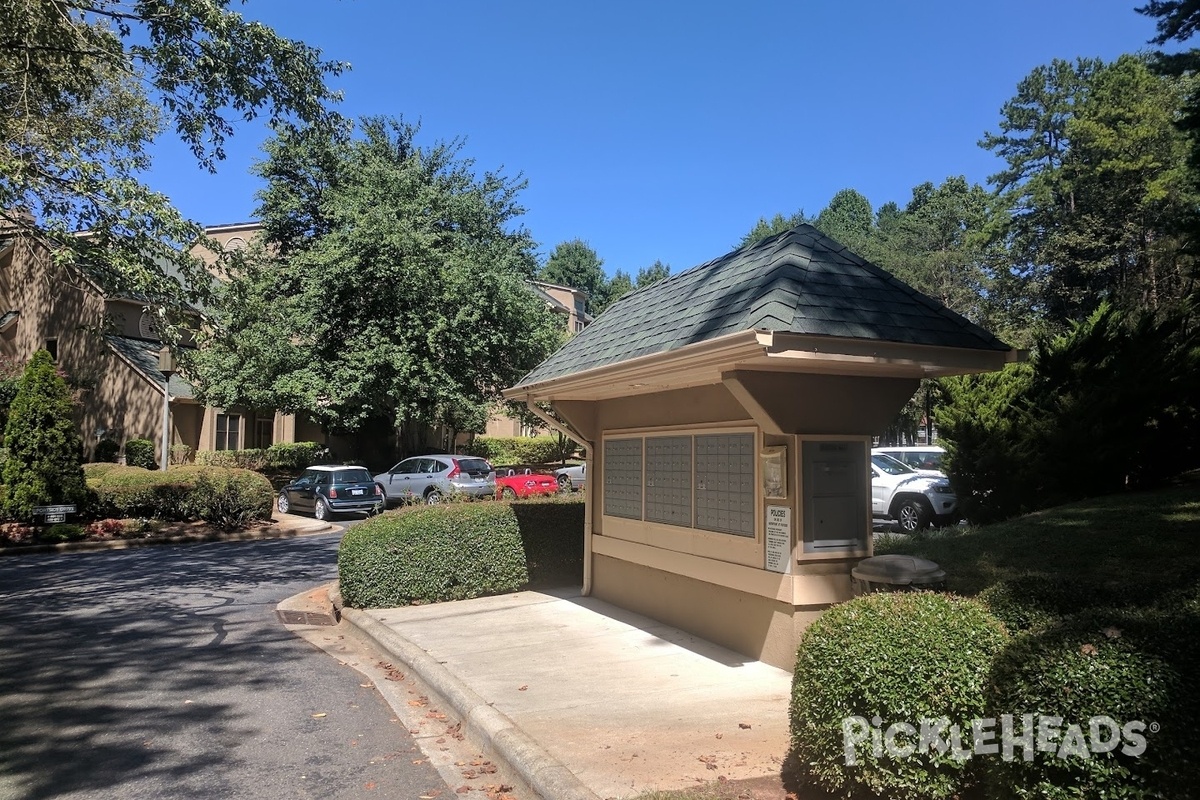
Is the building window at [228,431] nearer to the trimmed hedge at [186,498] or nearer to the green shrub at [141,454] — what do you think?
the green shrub at [141,454]

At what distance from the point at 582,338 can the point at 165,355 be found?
13.1 metres

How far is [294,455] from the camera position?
32.4m

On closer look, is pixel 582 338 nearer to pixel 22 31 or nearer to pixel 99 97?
pixel 22 31

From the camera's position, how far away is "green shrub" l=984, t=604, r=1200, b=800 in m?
2.57

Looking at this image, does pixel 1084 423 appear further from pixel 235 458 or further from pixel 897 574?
pixel 235 458

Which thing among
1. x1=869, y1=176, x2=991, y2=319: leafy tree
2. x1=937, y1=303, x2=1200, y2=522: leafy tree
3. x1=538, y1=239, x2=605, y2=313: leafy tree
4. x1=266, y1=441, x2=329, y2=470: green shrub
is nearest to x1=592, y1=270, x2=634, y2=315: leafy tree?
x1=538, y1=239, x2=605, y2=313: leafy tree

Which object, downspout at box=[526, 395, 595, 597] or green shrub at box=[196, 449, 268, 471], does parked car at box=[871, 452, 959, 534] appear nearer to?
downspout at box=[526, 395, 595, 597]

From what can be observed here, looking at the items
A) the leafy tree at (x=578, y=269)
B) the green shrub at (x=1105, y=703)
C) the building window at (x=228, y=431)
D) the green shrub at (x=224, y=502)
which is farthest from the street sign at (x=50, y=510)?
the leafy tree at (x=578, y=269)

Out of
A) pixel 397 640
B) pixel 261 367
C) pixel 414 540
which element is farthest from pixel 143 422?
pixel 397 640

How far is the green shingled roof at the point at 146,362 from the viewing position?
2884 centimetres

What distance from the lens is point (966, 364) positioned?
20.6ft

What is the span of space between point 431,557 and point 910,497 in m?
10.4

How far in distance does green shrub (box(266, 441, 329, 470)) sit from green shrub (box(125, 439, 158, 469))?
4258mm

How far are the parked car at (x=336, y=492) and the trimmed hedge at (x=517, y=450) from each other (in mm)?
12557
